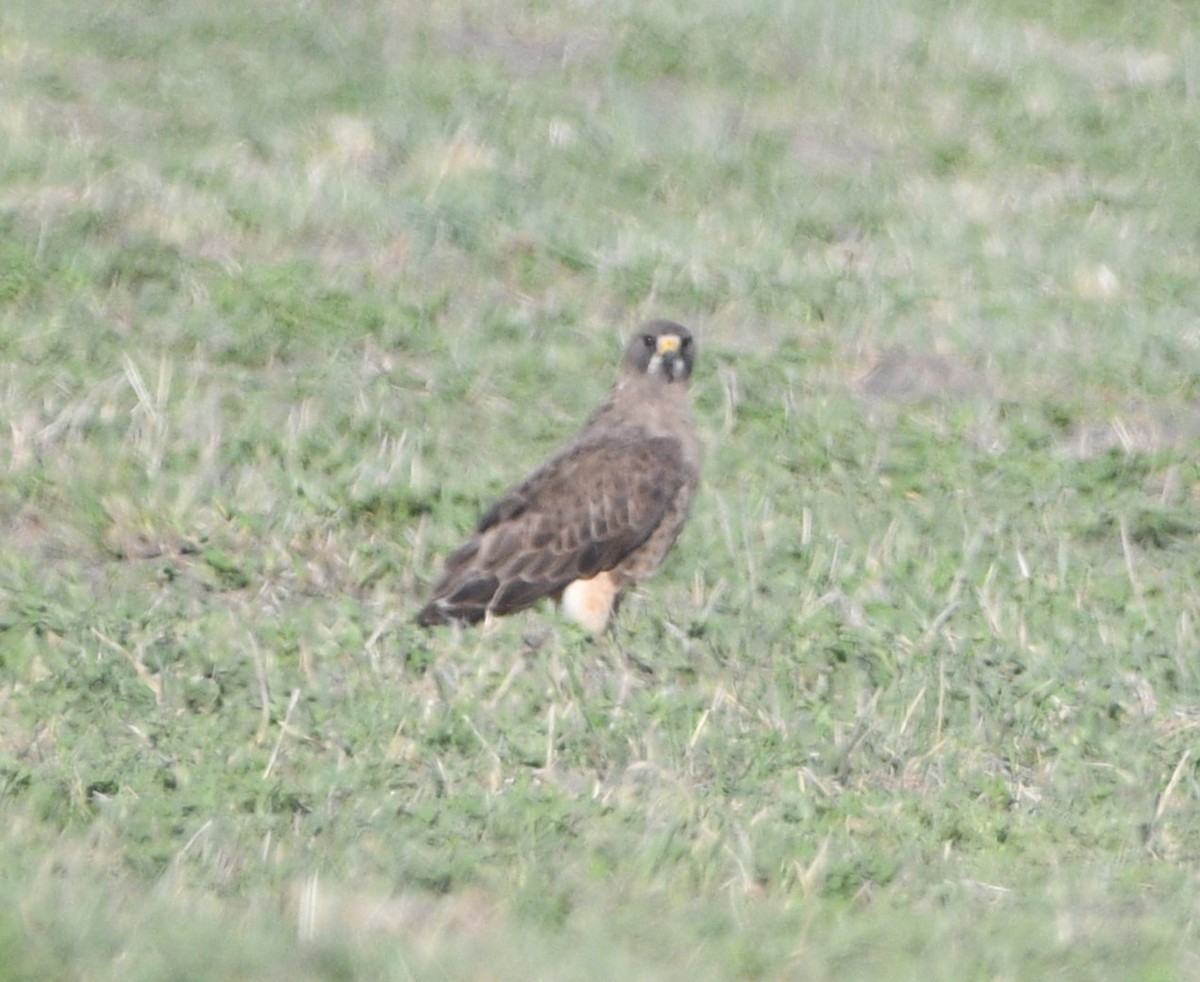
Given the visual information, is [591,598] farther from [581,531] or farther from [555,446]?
[555,446]

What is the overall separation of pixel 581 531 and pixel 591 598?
0.86ft

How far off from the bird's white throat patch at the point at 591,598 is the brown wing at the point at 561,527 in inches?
2.1

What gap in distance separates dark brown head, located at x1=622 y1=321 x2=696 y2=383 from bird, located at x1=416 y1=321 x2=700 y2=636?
0.98 feet

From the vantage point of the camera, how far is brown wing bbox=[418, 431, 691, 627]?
7.55m

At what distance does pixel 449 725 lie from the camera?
607 cm

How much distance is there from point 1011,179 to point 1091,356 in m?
2.98

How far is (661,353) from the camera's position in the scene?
8.46m

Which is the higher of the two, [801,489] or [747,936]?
[747,936]

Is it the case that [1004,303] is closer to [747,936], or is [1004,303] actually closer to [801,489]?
[801,489]

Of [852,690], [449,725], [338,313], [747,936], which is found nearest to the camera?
[747,936]

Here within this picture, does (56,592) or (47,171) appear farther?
(47,171)

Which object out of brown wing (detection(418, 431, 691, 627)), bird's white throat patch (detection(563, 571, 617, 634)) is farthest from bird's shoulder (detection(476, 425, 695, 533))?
bird's white throat patch (detection(563, 571, 617, 634))

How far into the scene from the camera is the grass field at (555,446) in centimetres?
514

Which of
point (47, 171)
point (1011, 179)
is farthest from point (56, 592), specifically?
point (1011, 179)
